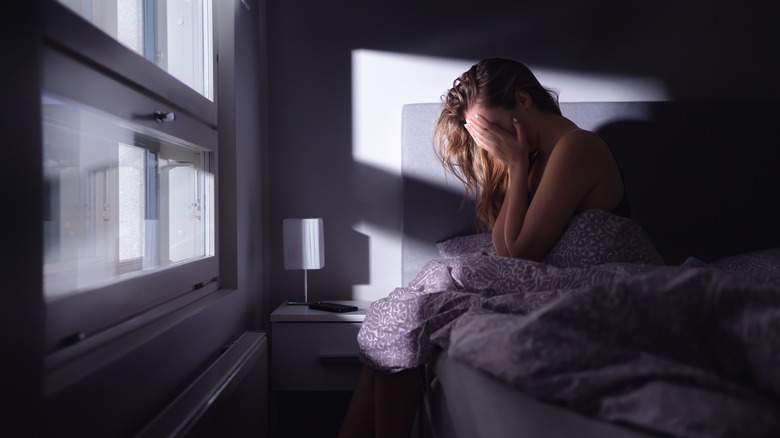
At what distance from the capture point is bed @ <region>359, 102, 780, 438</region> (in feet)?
1.50

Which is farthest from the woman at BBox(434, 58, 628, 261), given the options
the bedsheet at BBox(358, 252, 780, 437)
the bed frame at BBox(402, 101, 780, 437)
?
the bedsheet at BBox(358, 252, 780, 437)

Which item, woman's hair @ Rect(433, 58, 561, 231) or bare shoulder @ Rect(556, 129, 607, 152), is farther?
woman's hair @ Rect(433, 58, 561, 231)

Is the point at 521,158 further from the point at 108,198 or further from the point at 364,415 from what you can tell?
the point at 108,198

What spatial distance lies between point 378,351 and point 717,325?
0.70m

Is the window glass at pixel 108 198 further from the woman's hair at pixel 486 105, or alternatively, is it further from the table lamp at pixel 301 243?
the woman's hair at pixel 486 105

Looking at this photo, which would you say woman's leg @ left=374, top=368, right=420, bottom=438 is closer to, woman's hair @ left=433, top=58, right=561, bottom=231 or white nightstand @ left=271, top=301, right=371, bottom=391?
white nightstand @ left=271, top=301, right=371, bottom=391

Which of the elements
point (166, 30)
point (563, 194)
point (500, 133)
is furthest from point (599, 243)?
point (166, 30)

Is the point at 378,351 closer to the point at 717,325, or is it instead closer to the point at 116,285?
the point at 116,285

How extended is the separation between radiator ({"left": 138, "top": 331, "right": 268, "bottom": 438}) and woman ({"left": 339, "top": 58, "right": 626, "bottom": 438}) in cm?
28

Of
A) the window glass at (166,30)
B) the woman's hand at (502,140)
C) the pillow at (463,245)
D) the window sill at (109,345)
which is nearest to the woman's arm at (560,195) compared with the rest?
the woman's hand at (502,140)

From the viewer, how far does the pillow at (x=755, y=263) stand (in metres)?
1.58

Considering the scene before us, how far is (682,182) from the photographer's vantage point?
1972 millimetres

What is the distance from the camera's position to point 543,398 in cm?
52

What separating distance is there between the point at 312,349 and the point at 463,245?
68cm
